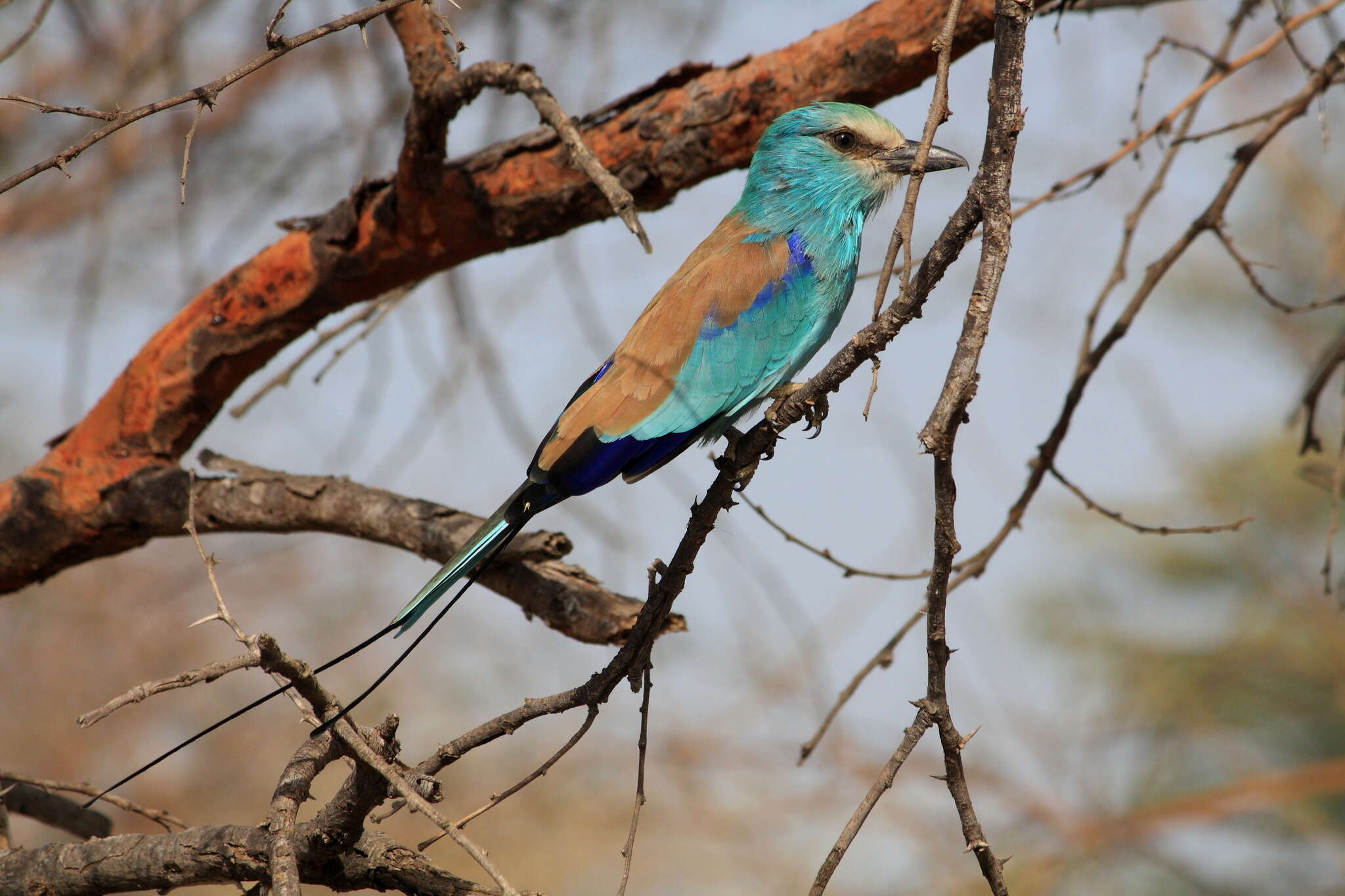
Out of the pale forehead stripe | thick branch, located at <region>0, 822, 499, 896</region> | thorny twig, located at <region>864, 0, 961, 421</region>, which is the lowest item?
thick branch, located at <region>0, 822, 499, 896</region>

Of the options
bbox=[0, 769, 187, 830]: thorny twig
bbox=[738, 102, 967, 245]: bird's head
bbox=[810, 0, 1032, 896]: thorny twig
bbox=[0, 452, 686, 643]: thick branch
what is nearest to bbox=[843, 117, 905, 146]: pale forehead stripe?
bbox=[738, 102, 967, 245]: bird's head

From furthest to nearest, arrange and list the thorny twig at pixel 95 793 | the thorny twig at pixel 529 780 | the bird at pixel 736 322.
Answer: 1. the bird at pixel 736 322
2. the thorny twig at pixel 95 793
3. the thorny twig at pixel 529 780

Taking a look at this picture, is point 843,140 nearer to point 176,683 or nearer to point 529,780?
point 529,780

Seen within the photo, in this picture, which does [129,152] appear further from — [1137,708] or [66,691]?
[1137,708]

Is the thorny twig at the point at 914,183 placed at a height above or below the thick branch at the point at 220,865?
above

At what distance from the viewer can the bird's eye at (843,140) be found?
3262mm

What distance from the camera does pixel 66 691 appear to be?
7559 millimetres

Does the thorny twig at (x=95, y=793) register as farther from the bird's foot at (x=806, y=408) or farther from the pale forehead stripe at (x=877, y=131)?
the pale forehead stripe at (x=877, y=131)

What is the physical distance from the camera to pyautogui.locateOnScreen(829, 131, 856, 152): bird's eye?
3262 mm

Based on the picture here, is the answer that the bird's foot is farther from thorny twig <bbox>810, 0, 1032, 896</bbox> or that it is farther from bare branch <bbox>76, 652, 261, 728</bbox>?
bare branch <bbox>76, 652, 261, 728</bbox>

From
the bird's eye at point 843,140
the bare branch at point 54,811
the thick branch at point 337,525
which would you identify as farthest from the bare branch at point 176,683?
the bird's eye at point 843,140

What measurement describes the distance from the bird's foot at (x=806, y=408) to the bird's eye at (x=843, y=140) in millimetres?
745

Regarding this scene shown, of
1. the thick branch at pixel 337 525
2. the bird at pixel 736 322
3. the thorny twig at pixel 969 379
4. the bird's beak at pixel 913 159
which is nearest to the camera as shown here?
the thorny twig at pixel 969 379

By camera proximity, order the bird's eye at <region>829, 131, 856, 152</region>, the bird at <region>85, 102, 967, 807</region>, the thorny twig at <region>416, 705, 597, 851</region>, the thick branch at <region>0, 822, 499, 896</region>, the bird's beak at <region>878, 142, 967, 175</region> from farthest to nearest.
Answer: the bird's eye at <region>829, 131, 856, 152</region> < the bird's beak at <region>878, 142, 967, 175</region> < the bird at <region>85, 102, 967, 807</region> < the thick branch at <region>0, 822, 499, 896</region> < the thorny twig at <region>416, 705, 597, 851</region>
